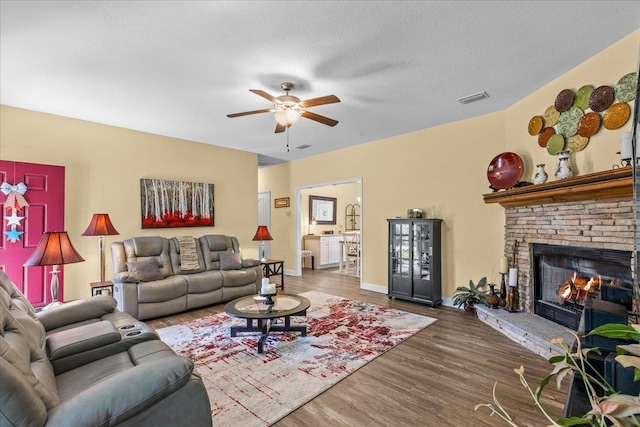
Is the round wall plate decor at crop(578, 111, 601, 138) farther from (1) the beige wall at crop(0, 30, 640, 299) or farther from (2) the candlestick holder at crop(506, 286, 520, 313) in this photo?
(2) the candlestick holder at crop(506, 286, 520, 313)

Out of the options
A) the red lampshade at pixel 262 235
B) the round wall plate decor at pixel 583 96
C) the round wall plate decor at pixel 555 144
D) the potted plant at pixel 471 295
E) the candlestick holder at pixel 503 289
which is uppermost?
the round wall plate decor at pixel 583 96

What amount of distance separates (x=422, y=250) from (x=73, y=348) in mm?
4165

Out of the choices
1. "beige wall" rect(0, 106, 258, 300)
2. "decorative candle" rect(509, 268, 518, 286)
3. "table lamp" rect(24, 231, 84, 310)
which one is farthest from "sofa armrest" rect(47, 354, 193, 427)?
"beige wall" rect(0, 106, 258, 300)

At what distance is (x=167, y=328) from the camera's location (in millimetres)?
3688

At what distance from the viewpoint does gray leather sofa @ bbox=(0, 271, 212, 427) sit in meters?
1.10

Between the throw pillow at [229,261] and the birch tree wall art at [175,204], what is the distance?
3.27 feet

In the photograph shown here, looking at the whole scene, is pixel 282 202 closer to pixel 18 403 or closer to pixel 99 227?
pixel 99 227

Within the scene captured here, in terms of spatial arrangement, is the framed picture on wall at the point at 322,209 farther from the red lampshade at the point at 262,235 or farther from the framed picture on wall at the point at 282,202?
the red lampshade at the point at 262,235

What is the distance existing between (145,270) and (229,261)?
1.20 m

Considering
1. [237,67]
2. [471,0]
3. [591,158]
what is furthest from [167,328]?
[591,158]

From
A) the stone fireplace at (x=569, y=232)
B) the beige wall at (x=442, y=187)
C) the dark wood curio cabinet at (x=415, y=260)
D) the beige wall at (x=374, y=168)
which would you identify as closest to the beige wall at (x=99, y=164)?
the beige wall at (x=374, y=168)

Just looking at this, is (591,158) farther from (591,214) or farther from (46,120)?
(46,120)

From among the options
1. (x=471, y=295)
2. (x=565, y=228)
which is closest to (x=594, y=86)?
(x=565, y=228)

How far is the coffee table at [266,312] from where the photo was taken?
2.99 m
